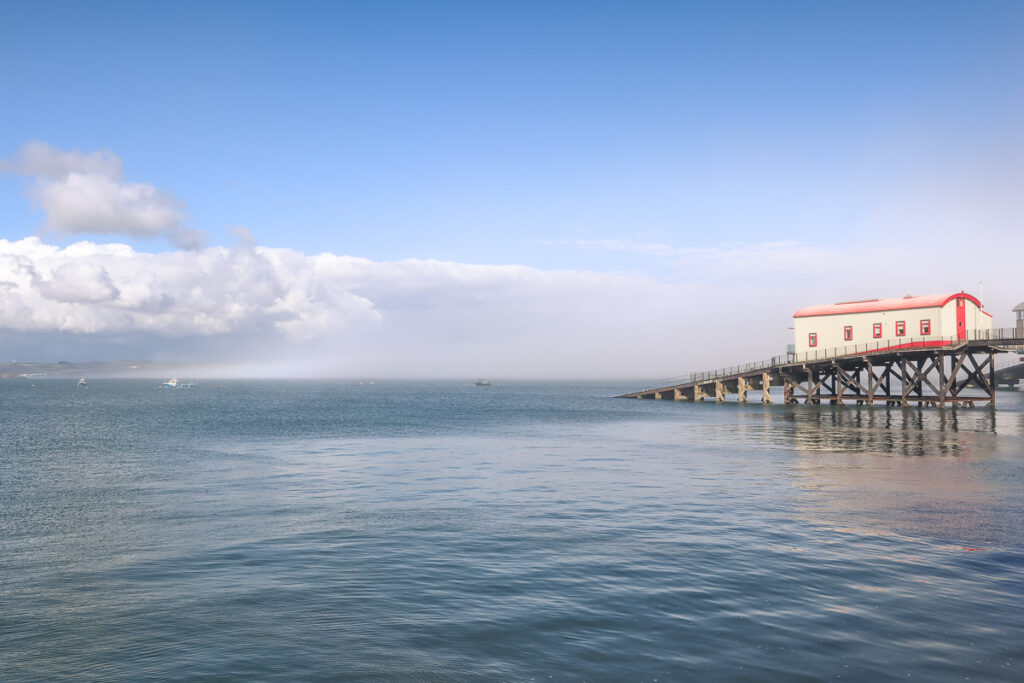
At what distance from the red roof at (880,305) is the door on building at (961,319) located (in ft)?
2.37

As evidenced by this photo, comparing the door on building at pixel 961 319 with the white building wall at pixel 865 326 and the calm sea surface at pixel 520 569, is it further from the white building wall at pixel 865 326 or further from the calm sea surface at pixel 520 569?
the calm sea surface at pixel 520 569

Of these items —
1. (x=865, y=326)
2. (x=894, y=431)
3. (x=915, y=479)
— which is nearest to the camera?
(x=915, y=479)

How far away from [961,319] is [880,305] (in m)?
7.44

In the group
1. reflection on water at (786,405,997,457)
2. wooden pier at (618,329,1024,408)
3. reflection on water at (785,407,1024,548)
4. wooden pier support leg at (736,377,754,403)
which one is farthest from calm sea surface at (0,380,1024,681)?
wooden pier support leg at (736,377,754,403)

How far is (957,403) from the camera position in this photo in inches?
2813

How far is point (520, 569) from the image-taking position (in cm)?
1561

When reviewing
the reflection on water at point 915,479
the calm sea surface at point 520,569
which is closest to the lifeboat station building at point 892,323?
the reflection on water at point 915,479

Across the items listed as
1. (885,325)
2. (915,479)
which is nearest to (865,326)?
(885,325)

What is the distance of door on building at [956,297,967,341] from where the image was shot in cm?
6681

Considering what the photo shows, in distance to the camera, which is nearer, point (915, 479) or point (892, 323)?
point (915, 479)

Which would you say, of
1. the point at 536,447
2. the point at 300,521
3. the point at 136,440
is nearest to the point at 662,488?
the point at 300,521

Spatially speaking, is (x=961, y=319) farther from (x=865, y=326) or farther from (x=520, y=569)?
(x=520, y=569)

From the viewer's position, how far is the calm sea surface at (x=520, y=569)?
422 inches

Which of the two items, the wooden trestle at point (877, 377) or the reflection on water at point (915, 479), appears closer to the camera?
the reflection on water at point (915, 479)
